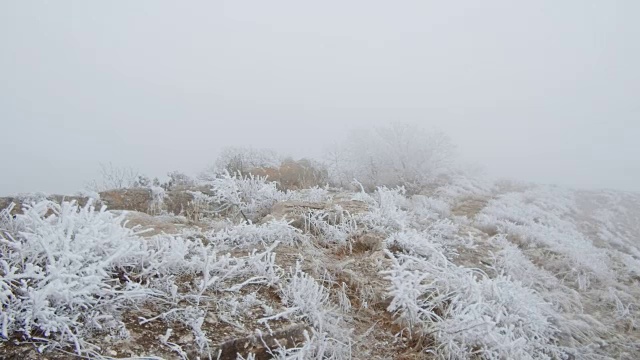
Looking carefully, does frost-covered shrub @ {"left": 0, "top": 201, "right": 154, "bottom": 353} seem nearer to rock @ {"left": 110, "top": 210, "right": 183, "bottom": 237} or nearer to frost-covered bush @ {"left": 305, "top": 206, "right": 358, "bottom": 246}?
rock @ {"left": 110, "top": 210, "right": 183, "bottom": 237}

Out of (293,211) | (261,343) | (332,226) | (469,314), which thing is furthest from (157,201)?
(469,314)

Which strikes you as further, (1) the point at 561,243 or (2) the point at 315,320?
(1) the point at 561,243

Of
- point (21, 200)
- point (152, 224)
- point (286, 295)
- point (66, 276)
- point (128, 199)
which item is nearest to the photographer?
point (66, 276)

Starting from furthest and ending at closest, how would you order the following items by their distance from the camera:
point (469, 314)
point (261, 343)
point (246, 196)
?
point (246, 196) < point (469, 314) < point (261, 343)

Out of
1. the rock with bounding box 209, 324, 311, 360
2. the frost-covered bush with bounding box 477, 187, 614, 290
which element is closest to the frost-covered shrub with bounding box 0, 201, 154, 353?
the rock with bounding box 209, 324, 311, 360

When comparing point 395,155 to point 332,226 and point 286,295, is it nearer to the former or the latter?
point 332,226

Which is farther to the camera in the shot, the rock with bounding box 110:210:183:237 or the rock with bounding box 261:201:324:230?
the rock with bounding box 261:201:324:230

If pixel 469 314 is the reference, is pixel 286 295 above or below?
above

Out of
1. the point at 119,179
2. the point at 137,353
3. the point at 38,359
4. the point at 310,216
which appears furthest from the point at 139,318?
the point at 119,179

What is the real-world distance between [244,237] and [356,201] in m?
2.68

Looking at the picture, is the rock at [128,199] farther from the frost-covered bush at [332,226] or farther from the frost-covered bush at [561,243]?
the frost-covered bush at [561,243]

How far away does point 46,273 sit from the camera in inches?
88.3

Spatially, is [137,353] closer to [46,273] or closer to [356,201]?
[46,273]

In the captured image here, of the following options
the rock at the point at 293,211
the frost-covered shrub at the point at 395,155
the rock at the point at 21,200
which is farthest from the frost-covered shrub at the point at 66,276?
the frost-covered shrub at the point at 395,155
